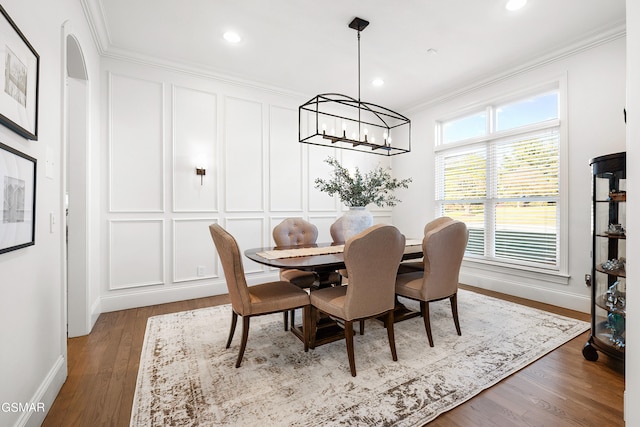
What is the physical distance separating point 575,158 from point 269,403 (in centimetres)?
388

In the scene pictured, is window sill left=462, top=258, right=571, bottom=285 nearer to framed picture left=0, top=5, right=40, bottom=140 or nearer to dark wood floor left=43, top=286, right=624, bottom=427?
dark wood floor left=43, top=286, right=624, bottom=427

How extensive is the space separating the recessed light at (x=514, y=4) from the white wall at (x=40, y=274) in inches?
132

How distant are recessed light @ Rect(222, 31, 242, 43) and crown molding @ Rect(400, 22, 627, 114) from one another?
310cm

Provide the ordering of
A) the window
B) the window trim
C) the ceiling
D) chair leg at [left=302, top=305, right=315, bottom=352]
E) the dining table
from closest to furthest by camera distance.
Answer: the dining table
chair leg at [left=302, top=305, right=315, bottom=352]
the ceiling
the window trim
the window

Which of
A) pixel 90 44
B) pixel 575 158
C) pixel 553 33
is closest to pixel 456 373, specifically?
pixel 575 158

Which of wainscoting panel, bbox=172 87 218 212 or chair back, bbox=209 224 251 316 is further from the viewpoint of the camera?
wainscoting panel, bbox=172 87 218 212

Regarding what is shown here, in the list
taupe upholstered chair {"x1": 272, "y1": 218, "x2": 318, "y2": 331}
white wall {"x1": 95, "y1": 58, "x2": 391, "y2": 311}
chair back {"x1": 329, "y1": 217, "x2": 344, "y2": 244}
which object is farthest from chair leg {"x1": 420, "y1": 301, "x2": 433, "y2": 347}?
white wall {"x1": 95, "y1": 58, "x2": 391, "y2": 311}

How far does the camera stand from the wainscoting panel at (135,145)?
330 cm

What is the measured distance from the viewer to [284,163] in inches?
174

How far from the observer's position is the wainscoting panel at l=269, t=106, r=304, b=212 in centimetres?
432

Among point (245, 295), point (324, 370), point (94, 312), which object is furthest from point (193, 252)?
point (324, 370)

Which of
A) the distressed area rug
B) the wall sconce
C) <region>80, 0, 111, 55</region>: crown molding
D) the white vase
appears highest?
<region>80, 0, 111, 55</region>: crown molding

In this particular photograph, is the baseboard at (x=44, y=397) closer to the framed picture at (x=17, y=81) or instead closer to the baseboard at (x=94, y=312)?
the baseboard at (x=94, y=312)

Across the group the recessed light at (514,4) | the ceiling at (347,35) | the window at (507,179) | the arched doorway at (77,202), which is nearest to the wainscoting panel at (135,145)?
the ceiling at (347,35)
